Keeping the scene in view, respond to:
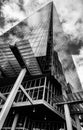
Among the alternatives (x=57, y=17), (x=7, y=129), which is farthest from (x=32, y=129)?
(x=57, y=17)

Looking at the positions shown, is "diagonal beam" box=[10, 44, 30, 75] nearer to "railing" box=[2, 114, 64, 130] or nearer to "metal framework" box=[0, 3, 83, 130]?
"metal framework" box=[0, 3, 83, 130]

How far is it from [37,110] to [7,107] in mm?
5962

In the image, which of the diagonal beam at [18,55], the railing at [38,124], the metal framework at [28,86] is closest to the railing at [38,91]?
the metal framework at [28,86]

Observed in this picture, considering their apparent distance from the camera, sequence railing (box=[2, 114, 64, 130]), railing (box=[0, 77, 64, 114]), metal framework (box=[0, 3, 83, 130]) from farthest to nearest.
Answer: railing (box=[2, 114, 64, 130]) < railing (box=[0, 77, 64, 114]) < metal framework (box=[0, 3, 83, 130])

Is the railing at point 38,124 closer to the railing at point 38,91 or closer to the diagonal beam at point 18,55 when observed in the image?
the railing at point 38,91

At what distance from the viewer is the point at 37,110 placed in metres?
11.4

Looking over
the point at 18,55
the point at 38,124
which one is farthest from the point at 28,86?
the point at 18,55

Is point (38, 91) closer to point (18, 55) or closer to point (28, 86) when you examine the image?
point (28, 86)

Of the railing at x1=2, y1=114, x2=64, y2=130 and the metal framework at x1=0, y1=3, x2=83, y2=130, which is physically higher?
the metal framework at x1=0, y1=3, x2=83, y2=130

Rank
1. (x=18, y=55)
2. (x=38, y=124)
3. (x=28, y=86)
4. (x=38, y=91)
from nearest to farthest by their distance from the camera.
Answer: (x=18, y=55) < (x=38, y=91) < (x=38, y=124) < (x=28, y=86)

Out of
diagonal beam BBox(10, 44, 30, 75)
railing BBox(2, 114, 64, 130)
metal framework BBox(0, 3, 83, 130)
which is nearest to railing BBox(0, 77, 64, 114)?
metal framework BBox(0, 3, 83, 130)

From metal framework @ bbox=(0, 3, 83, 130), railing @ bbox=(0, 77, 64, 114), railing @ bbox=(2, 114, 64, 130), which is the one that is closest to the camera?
metal framework @ bbox=(0, 3, 83, 130)

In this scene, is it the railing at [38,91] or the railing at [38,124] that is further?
the railing at [38,124]

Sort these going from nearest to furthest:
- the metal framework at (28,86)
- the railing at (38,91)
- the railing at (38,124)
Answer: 1. the metal framework at (28,86)
2. the railing at (38,91)
3. the railing at (38,124)
